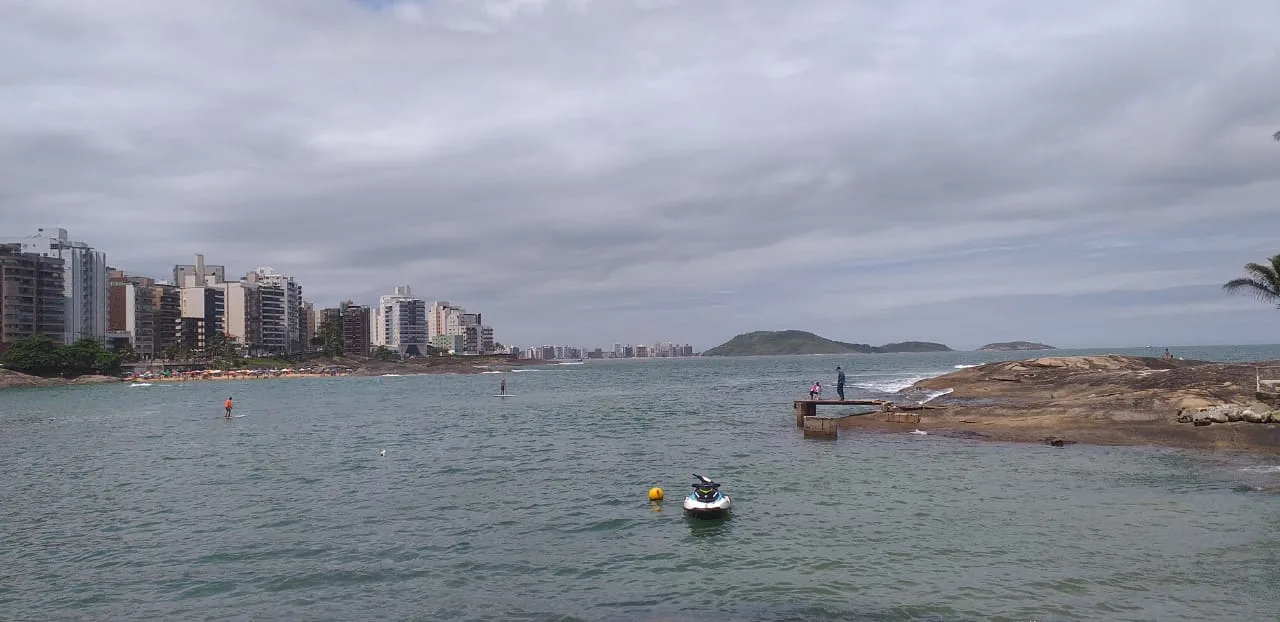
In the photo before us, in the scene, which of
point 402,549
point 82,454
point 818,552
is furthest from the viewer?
point 82,454

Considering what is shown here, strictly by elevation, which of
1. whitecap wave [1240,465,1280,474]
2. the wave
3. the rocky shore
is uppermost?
the rocky shore

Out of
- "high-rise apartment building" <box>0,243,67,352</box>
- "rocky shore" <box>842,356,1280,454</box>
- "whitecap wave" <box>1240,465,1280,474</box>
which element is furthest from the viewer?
"high-rise apartment building" <box>0,243,67,352</box>

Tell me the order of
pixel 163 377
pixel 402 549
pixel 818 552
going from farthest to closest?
pixel 163 377 < pixel 402 549 < pixel 818 552

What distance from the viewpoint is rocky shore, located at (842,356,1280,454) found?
32312 mm

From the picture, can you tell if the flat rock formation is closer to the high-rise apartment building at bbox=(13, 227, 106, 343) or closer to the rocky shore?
the high-rise apartment building at bbox=(13, 227, 106, 343)

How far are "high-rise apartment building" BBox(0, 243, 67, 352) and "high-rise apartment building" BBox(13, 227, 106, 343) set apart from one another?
3.21 meters

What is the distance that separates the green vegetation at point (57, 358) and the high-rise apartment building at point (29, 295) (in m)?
7.41

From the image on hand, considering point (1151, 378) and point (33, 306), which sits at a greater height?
point (33, 306)

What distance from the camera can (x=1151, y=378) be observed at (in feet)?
160

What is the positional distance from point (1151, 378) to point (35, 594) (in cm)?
5659

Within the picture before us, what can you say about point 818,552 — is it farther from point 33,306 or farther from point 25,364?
point 33,306

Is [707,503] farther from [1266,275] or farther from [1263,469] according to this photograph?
[1266,275]

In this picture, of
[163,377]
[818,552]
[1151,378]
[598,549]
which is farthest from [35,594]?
[163,377]

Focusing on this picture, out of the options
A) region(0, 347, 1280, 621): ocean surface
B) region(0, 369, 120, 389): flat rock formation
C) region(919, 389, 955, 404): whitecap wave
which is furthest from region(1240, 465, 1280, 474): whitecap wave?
region(0, 369, 120, 389): flat rock formation
